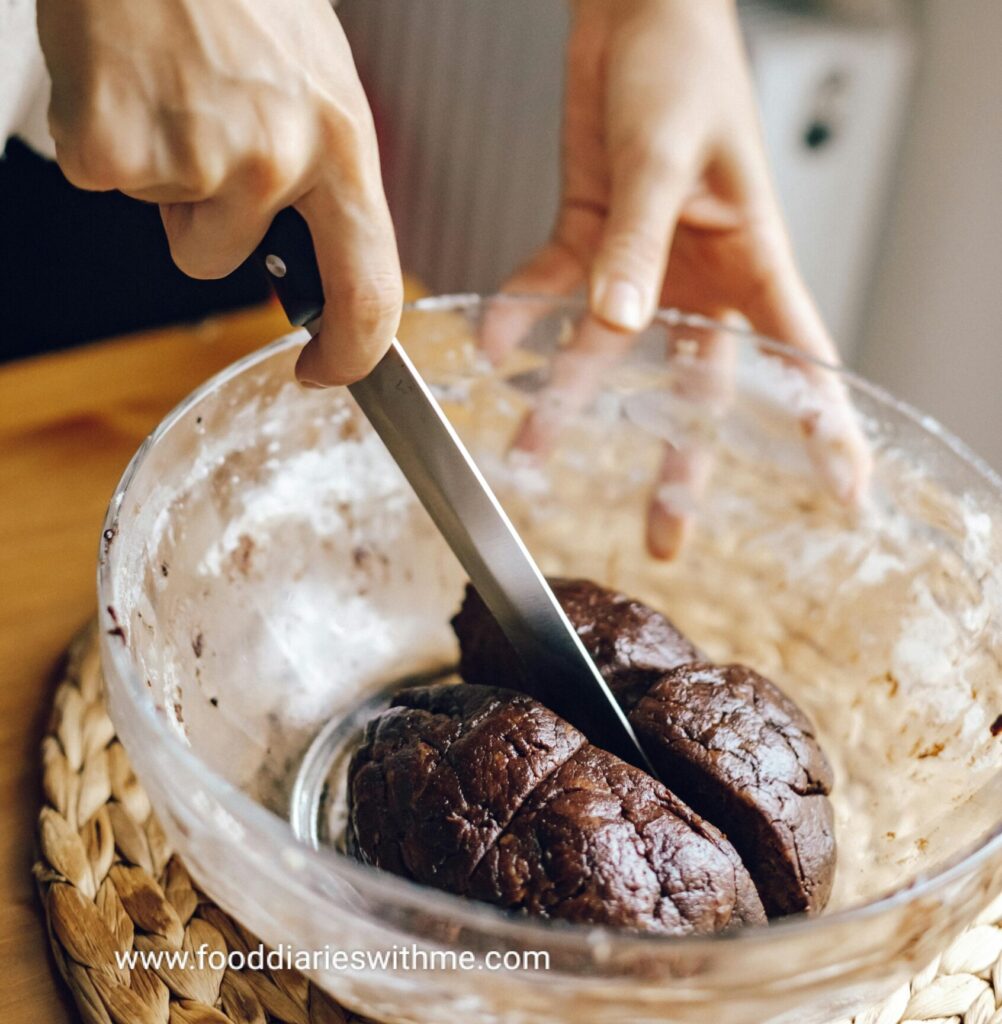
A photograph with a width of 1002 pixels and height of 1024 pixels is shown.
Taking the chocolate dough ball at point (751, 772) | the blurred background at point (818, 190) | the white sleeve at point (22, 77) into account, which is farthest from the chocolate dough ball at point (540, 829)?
the blurred background at point (818, 190)

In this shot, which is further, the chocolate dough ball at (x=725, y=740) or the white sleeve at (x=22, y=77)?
the white sleeve at (x=22, y=77)

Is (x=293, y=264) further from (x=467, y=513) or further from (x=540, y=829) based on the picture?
(x=540, y=829)

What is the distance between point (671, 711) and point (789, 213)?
1368 mm

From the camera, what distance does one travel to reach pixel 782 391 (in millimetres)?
1071

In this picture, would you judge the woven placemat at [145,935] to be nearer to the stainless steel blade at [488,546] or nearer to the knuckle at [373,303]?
the stainless steel blade at [488,546]

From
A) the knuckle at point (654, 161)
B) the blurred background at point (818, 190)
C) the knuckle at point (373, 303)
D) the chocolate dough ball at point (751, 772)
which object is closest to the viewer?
the knuckle at point (373, 303)

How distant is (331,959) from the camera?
0.65m

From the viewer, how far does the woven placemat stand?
2.51 feet

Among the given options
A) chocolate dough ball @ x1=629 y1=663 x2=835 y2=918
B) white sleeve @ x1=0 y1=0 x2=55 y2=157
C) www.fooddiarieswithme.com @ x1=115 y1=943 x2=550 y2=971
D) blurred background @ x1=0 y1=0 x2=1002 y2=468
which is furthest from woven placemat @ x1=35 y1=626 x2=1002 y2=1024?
blurred background @ x1=0 y1=0 x2=1002 y2=468

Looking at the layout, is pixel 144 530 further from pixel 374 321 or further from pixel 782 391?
pixel 782 391

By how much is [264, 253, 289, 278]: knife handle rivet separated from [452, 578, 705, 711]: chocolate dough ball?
34 centimetres

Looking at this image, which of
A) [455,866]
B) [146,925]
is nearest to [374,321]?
[455,866]

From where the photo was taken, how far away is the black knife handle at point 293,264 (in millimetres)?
671

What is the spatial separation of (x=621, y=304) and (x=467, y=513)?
1.05 ft
